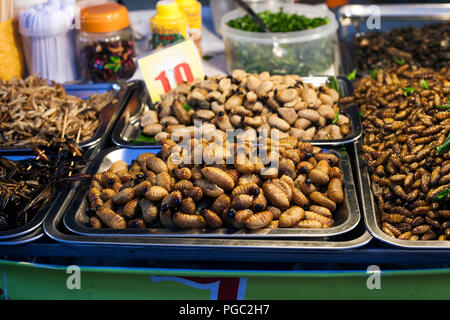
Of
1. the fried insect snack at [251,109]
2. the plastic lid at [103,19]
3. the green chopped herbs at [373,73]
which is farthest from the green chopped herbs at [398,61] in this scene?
the plastic lid at [103,19]

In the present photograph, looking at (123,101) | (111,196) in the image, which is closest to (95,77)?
(123,101)

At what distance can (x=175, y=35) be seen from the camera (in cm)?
300

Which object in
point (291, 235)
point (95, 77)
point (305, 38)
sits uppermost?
point (305, 38)

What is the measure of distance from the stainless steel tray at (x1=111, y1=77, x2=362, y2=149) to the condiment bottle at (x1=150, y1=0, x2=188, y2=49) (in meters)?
0.43

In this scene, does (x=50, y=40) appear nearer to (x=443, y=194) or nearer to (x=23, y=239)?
(x=23, y=239)

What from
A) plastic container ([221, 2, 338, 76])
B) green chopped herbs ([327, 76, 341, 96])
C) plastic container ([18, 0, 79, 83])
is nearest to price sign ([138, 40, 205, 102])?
plastic container ([221, 2, 338, 76])

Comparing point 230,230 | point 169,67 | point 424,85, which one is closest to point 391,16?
point 424,85

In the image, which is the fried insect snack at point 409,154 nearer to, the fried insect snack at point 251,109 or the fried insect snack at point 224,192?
the fried insect snack at point 224,192

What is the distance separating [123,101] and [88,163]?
2.50 feet

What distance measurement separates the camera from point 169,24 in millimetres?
2973

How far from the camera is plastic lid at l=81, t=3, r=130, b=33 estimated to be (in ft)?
9.67

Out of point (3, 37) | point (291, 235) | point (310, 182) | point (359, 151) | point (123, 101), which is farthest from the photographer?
point (3, 37)

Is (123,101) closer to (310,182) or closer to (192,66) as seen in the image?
(192,66)

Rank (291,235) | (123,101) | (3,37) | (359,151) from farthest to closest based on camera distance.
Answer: (3,37), (123,101), (359,151), (291,235)
